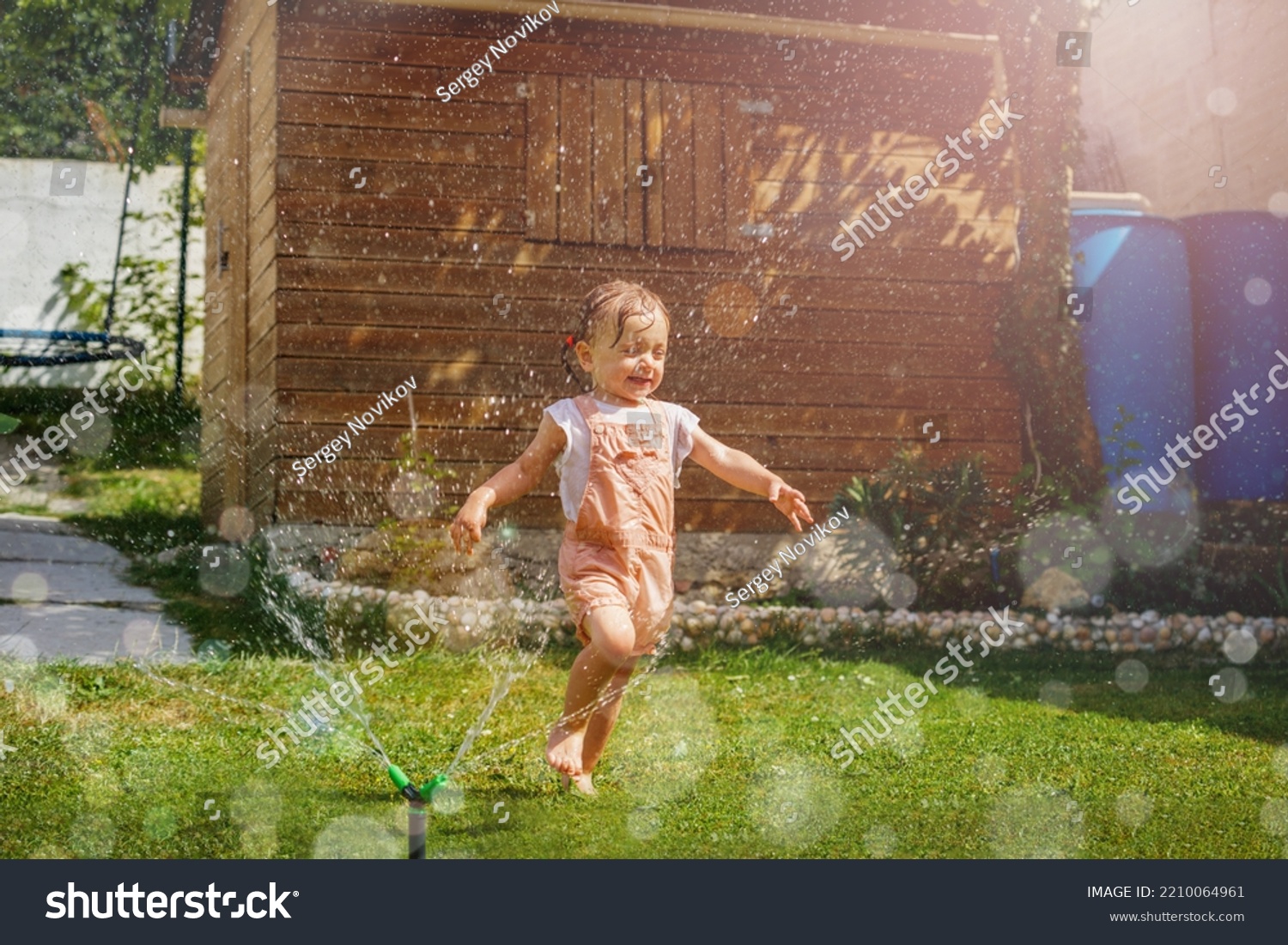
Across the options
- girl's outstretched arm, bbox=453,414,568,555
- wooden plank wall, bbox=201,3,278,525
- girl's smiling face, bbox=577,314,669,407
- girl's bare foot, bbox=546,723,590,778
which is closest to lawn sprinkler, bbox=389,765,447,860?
girl's outstretched arm, bbox=453,414,568,555

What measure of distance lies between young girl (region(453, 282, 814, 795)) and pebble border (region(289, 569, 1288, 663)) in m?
2.64

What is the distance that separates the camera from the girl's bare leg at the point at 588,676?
3516mm

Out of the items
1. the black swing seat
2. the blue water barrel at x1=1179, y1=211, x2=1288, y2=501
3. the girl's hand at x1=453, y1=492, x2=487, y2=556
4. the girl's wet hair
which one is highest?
the black swing seat

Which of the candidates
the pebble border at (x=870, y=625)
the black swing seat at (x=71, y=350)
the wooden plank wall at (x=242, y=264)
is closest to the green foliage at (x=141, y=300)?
the black swing seat at (x=71, y=350)

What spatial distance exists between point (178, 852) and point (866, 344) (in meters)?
5.92

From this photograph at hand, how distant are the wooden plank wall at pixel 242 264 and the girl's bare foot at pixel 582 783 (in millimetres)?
4167

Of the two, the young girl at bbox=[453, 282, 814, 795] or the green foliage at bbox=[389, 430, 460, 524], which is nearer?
the young girl at bbox=[453, 282, 814, 795]

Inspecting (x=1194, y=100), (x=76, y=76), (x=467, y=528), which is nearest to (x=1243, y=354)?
(x=1194, y=100)

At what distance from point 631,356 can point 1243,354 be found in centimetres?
607

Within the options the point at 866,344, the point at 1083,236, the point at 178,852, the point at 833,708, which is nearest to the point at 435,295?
the point at 866,344

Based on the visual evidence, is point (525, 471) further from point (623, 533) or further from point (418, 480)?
point (418, 480)

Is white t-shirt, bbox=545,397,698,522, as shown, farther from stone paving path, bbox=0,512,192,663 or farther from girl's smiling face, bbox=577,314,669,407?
stone paving path, bbox=0,512,192,663

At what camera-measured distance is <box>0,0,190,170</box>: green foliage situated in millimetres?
18875

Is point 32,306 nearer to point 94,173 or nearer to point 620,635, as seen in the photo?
point 94,173
